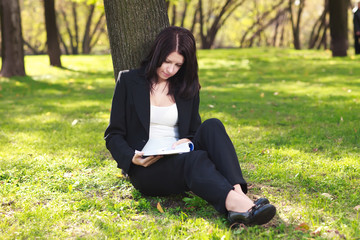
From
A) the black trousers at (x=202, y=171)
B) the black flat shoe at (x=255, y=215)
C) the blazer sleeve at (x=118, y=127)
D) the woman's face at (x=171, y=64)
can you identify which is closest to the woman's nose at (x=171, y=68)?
the woman's face at (x=171, y=64)

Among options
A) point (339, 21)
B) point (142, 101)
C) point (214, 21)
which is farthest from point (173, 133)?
point (214, 21)

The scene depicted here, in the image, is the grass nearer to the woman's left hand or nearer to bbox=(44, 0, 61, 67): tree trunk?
the woman's left hand

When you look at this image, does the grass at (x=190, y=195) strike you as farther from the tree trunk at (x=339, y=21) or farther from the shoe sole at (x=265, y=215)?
the tree trunk at (x=339, y=21)

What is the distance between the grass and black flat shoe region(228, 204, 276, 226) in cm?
6

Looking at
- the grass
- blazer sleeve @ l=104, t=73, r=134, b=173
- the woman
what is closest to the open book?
the woman

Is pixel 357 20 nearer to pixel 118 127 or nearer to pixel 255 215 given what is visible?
pixel 118 127

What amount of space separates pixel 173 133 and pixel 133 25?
3.99 feet

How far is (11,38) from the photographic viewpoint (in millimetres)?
12531

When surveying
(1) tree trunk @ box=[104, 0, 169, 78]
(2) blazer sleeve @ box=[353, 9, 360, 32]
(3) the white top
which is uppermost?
(2) blazer sleeve @ box=[353, 9, 360, 32]

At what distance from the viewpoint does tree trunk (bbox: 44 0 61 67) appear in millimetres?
14930

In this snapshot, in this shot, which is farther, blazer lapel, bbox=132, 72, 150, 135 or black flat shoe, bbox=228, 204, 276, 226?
blazer lapel, bbox=132, 72, 150, 135

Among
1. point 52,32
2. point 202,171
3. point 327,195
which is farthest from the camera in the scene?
point 52,32

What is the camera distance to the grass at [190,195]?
3016 millimetres

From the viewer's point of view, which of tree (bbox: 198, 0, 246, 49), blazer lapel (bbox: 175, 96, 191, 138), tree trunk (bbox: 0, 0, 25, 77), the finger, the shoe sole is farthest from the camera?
tree (bbox: 198, 0, 246, 49)
